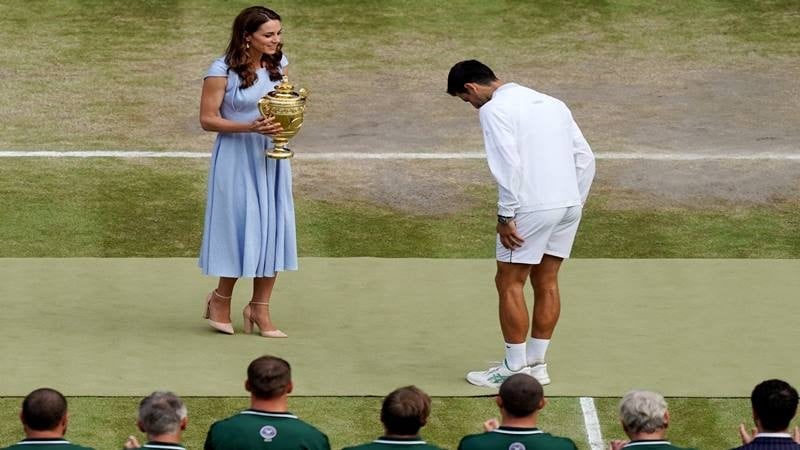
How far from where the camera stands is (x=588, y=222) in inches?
626

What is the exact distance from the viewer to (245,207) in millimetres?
12578

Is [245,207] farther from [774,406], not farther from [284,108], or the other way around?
[774,406]

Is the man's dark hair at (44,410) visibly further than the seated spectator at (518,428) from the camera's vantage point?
No

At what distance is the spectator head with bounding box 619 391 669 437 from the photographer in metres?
8.61

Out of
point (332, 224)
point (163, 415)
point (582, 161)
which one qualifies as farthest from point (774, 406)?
point (332, 224)

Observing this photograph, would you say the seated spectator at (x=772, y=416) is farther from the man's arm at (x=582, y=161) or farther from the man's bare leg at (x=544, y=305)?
the man's arm at (x=582, y=161)

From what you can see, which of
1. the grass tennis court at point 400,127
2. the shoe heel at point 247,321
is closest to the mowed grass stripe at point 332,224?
the grass tennis court at point 400,127

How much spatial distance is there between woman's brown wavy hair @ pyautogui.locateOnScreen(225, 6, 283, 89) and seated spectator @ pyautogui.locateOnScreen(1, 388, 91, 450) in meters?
4.24

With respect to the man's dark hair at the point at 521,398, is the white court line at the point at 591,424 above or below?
below

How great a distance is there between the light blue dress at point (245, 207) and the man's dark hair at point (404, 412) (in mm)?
4167

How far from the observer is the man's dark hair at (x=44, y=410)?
8.45 meters

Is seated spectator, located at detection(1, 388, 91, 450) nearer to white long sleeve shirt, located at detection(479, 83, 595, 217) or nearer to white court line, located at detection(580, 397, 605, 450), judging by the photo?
white court line, located at detection(580, 397, 605, 450)

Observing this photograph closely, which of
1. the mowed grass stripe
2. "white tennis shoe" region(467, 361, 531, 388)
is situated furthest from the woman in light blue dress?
the mowed grass stripe

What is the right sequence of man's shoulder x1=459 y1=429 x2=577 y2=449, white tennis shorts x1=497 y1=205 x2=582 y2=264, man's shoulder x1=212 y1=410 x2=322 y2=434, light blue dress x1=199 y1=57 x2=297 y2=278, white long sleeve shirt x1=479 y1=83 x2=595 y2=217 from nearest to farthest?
man's shoulder x1=459 y1=429 x2=577 y2=449 → man's shoulder x1=212 y1=410 x2=322 y2=434 → white long sleeve shirt x1=479 y1=83 x2=595 y2=217 → white tennis shorts x1=497 y1=205 x2=582 y2=264 → light blue dress x1=199 y1=57 x2=297 y2=278
